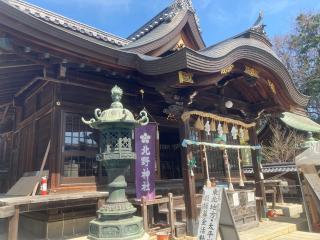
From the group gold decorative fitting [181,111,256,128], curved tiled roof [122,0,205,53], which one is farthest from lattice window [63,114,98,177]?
curved tiled roof [122,0,205,53]

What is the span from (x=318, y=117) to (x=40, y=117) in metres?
26.7

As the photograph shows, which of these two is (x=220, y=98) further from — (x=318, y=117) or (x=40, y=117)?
(x=318, y=117)

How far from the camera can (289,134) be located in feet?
61.7

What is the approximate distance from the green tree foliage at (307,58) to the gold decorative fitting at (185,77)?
23055mm

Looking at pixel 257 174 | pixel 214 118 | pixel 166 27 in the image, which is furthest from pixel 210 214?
pixel 166 27

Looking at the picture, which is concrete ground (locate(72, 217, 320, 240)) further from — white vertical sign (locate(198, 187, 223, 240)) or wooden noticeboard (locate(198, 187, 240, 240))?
white vertical sign (locate(198, 187, 223, 240))

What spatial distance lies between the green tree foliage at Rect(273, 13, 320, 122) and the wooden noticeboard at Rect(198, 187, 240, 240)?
24.2 m

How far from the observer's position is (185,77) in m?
6.64

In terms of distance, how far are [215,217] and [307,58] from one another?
26.9m

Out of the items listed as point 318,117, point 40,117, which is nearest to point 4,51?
point 40,117

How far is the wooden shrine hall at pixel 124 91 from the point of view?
609 centimetres

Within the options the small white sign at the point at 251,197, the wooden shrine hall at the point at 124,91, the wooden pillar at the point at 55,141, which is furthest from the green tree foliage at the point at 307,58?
the wooden pillar at the point at 55,141

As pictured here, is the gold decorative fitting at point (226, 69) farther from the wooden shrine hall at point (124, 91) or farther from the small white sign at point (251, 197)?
the small white sign at point (251, 197)

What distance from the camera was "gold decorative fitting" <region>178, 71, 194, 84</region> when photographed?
6562 mm
